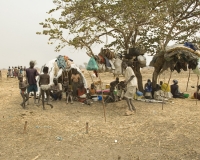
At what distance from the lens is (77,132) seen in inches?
234

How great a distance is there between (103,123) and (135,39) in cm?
493

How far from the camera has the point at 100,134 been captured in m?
5.83

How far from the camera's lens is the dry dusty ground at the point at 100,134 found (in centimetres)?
467

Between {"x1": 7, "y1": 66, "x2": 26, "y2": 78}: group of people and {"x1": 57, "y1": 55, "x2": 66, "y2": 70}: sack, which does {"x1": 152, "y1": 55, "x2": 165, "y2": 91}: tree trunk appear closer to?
{"x1": 57, "y1": 55, "x2": 66, "y2": 70}: sack

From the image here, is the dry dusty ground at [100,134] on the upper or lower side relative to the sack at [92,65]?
lower

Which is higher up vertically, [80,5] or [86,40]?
[80,5]

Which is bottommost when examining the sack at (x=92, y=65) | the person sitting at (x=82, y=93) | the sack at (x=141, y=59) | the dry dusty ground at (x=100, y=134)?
the dry dusty ground at (x=100, y=134)

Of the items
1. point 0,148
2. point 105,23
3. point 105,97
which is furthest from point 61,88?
point 0,148

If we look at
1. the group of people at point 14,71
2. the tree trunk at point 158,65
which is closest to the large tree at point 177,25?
the tree trunk at point 158,65

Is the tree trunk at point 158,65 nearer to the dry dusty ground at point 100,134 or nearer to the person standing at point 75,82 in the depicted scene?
the dry dusty ground at point 100,134

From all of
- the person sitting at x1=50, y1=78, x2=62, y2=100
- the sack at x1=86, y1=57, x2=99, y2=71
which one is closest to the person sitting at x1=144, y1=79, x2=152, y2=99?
the sack at x1=86, y1=57, x2=99, y2=71

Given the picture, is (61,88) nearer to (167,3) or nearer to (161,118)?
(161,118)

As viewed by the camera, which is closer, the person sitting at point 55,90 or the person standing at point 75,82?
the person sitting at point 55,90

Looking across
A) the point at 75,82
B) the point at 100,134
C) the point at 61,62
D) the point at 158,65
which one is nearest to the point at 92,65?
the point at 75,82
